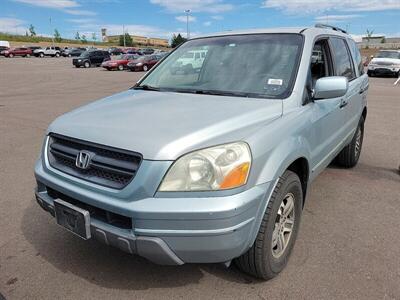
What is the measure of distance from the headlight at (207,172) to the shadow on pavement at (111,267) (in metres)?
0.99

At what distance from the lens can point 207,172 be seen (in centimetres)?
236

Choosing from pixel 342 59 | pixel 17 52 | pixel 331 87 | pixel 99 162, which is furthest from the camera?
pixel 17 52

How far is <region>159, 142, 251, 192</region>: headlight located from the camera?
91.7 inches

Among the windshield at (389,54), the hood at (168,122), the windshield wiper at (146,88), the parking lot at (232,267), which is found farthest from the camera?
the windshield at (389,54)

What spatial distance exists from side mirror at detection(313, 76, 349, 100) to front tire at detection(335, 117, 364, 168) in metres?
2.30

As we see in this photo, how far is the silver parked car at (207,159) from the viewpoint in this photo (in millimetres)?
2320

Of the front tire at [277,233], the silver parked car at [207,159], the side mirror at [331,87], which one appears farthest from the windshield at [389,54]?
the front tire at [277,233]

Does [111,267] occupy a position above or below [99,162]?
below

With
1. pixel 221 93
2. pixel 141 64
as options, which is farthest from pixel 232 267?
pixel 141 64

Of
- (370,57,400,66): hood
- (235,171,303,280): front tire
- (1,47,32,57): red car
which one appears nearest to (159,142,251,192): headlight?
(235,171,303,280): front tire

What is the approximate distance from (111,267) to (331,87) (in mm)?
2288

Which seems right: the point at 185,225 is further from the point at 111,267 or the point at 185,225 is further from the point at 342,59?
the point at 342,59

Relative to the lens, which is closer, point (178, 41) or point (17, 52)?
point (178, 41)

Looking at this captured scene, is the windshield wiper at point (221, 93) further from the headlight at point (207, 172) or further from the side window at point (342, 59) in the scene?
the side window at point (342, 59)
